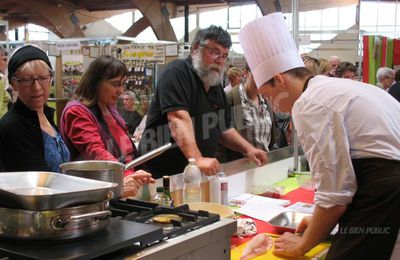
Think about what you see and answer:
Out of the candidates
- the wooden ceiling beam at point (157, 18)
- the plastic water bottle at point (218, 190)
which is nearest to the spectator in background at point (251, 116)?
the plastic water bottle at point (218, 190)

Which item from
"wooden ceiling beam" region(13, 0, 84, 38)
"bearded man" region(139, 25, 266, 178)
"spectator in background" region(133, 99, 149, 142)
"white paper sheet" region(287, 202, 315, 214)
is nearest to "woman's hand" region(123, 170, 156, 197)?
"bearded man" region(139, 25, 266, 178)

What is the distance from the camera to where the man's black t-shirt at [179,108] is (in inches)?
90.7

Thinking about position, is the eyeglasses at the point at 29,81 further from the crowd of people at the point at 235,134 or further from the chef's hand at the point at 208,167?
the chef's hand at the point at 208,167

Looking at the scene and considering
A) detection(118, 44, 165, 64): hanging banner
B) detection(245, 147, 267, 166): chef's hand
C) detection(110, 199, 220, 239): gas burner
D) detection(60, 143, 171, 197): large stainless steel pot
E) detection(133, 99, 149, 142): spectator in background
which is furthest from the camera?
detection(118, 44, 165, 64): hanging banner

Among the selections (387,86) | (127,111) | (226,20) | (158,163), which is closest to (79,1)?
(226,20)

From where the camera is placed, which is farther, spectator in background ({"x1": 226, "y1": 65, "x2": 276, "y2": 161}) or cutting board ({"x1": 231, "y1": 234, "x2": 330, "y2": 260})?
spectator in background ({"x1": 226, "y1": 65, "x2": 276, "y2": 161})

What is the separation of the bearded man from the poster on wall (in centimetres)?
349

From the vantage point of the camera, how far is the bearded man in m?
2.25

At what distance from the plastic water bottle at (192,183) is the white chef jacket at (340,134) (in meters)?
0.63

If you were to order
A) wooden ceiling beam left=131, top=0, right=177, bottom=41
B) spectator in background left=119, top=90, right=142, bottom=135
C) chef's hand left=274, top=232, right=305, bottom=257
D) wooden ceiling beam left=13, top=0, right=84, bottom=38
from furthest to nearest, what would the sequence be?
1. wooden ceiling beam left=131, top=0, right=177, bottom=41
2. wooden ceiling beam left=13, top=0, right=84, bottom=38
3. spectator in background left=119, top=90, right=142, bottom=135
4. chef's hand left=274, top=232, right=305, bottom=257

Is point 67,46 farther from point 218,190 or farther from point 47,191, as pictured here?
point 47,191

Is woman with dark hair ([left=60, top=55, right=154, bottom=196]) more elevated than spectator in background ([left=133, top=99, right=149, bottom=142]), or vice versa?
woman with dark hair ([left=60, top=55, right=154, bottom=196])

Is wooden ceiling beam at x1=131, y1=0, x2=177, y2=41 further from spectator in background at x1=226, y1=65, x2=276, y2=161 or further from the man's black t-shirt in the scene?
the man's black t-shirt

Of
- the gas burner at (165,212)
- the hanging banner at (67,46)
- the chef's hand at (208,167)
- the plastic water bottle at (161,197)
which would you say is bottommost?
the plastic water bottle at (161,197)
